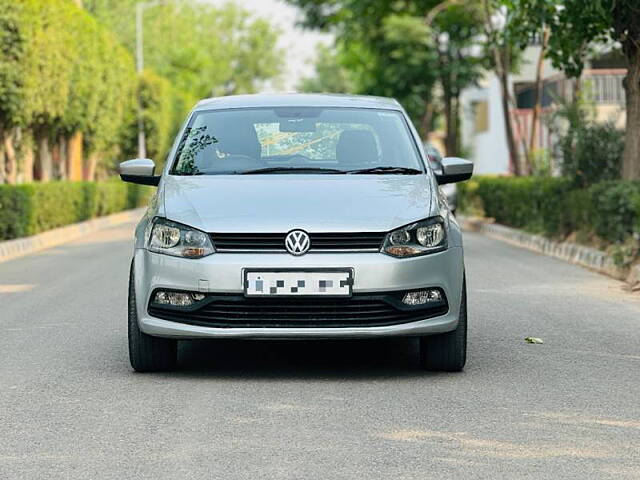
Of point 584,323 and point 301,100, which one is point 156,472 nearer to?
point 301,100

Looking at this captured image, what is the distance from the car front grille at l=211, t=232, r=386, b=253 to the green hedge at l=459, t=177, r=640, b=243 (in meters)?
7.89

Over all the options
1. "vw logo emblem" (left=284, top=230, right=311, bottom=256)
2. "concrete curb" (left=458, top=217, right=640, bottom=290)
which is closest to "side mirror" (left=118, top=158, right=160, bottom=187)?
"vw logo emblem" (left=284, top=230, right=311, bottom=256)

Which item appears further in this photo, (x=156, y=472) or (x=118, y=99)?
(x=118, y=99)

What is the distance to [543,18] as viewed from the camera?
56.1 feet

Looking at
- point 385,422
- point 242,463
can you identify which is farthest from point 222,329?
point 242,463

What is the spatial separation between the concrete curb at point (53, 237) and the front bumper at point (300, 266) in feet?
40.1

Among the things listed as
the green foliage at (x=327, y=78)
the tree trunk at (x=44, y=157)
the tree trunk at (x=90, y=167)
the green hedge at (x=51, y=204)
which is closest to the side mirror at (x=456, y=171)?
the green hedge at (x=51, y=204)

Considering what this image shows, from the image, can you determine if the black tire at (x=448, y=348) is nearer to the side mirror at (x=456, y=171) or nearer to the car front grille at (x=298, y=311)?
the car front grille at (x=298, y=311)

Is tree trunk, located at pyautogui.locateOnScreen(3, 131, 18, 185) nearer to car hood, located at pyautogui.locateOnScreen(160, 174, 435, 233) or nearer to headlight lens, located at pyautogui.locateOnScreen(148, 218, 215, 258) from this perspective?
car hood, located at pyautogui.locateOnScreen(160, 174, 435, 233)

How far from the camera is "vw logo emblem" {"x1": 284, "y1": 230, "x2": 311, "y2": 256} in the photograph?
7.88m

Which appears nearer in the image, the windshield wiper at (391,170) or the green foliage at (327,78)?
the windshield wiper at (391,170)

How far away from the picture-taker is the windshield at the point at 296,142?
29.5 feet

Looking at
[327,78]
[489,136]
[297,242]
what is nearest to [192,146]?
[297,242]

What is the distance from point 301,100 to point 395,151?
0.85 metres
